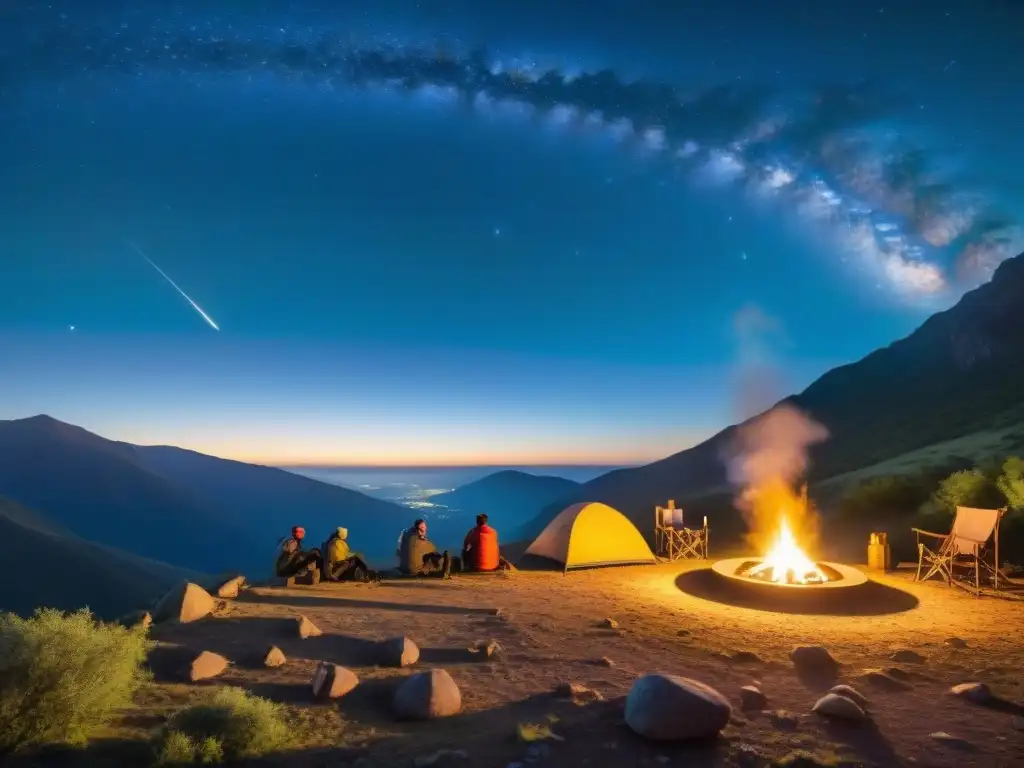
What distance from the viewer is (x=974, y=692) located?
687cm

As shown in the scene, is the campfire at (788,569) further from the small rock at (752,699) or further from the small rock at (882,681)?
the small rock at (752,699)

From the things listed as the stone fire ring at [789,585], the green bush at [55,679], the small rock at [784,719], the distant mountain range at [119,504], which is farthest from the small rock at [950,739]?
the distant mountain range at [119,504]

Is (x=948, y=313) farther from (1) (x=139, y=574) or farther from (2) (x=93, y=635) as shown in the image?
(1) (x=139, y=574)

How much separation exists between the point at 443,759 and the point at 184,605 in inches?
291

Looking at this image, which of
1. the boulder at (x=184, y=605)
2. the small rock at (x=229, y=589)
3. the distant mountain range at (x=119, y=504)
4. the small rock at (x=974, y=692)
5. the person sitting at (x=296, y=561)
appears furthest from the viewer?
the distant mountain range at (x=119, y=504)

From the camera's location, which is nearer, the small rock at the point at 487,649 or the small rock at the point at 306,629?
the small rock at the point at 487,649

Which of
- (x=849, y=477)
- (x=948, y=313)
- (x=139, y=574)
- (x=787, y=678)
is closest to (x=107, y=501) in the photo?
(x=139, y=574)

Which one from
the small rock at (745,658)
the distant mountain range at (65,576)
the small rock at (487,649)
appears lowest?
the distant mountain range at (65,576)

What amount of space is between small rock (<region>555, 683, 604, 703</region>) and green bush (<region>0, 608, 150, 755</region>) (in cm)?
467

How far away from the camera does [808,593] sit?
12219 millimetres

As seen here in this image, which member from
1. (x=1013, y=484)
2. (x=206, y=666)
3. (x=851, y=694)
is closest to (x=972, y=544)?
(x=851, y=694)

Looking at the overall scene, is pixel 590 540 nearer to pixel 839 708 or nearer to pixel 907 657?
pixel 907 657

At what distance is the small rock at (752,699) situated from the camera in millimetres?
6637

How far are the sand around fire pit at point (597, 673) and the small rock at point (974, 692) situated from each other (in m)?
0.08
